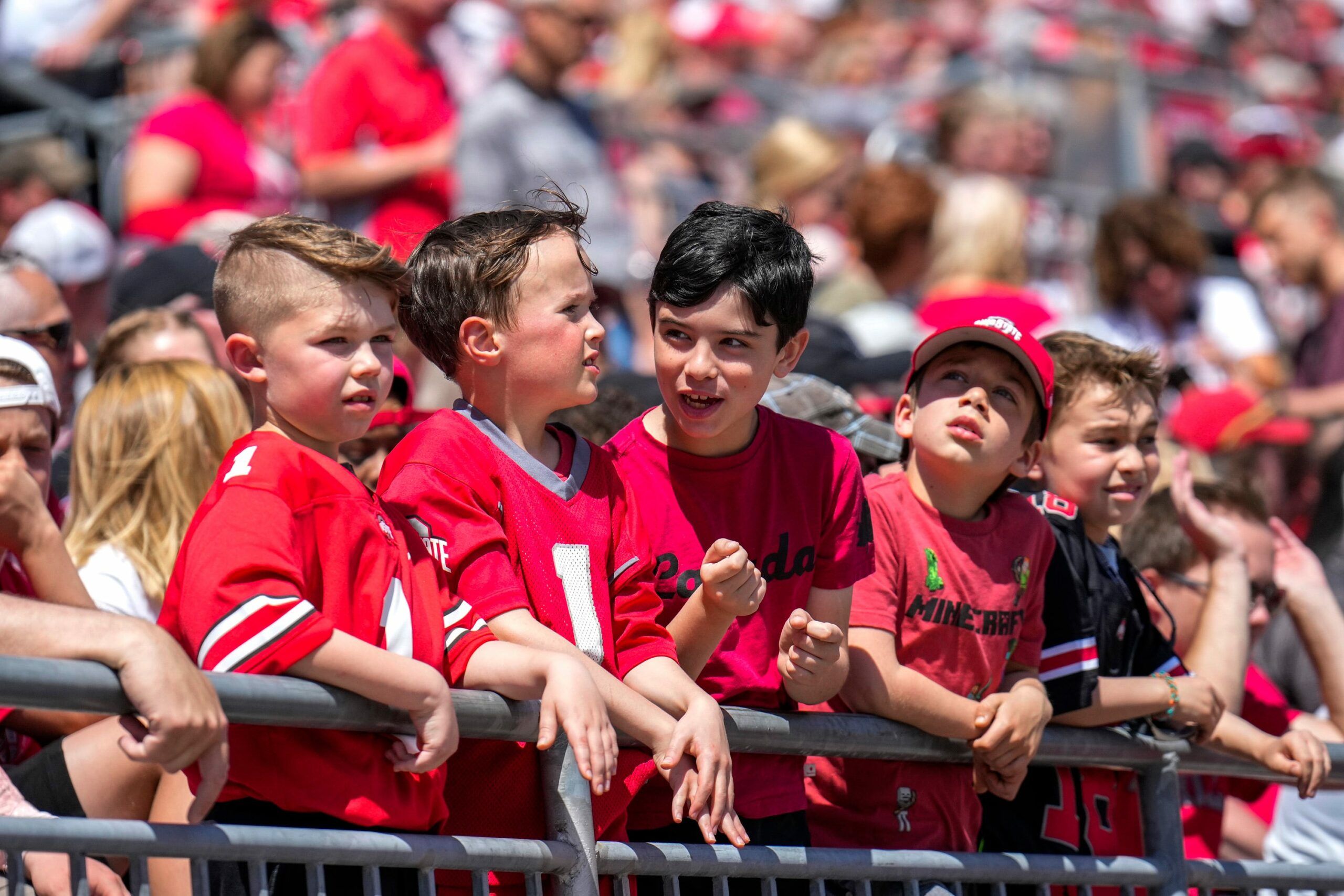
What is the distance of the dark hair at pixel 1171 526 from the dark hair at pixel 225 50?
14.1ft

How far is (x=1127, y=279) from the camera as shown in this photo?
7762mm

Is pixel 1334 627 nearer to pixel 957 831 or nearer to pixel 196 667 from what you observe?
pixel 957 831

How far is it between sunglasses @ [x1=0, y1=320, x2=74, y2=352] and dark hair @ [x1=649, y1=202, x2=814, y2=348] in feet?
6.43

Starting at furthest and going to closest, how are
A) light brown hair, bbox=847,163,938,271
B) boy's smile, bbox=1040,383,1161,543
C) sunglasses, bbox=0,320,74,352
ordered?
light brown hair, bbox=847,163,938,271, sunglasses, bbox=0,320,74,352, boy's smile, bbox=1040,383,1161,543

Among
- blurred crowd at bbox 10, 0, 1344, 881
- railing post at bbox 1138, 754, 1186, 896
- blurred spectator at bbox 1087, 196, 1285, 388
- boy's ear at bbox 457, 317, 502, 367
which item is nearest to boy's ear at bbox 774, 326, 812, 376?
blurred crowd at bbox 10, 0, 1344, 881

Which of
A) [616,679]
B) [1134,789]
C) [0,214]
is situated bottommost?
[1134,789]

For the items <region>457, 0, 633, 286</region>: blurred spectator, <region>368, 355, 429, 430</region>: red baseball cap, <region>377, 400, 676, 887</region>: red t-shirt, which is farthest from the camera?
<region>457, 0, 633, 286</region>: blurred spectator

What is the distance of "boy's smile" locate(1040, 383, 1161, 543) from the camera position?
407 cm

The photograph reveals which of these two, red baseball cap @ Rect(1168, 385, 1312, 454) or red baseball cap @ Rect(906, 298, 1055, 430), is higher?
red baseball cap @ Rect(906, 298, 1055, 430)

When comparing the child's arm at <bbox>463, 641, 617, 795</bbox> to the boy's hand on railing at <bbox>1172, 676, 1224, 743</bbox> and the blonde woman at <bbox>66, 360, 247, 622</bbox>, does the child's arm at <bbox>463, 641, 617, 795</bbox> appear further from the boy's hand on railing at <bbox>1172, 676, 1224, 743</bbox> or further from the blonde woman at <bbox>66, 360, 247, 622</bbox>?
the boy's hand on railing at <bbox>1172, 676, 1224, 743</bbox>

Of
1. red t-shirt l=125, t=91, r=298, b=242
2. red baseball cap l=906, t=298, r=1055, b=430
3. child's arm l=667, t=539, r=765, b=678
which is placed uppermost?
red t-shirt l=125, t=91, r=298, b=242

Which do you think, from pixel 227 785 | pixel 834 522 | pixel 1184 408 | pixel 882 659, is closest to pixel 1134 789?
pixel 882 659

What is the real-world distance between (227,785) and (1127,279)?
5.97 meters

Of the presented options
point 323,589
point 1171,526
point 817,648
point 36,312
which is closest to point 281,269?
point 323,589
